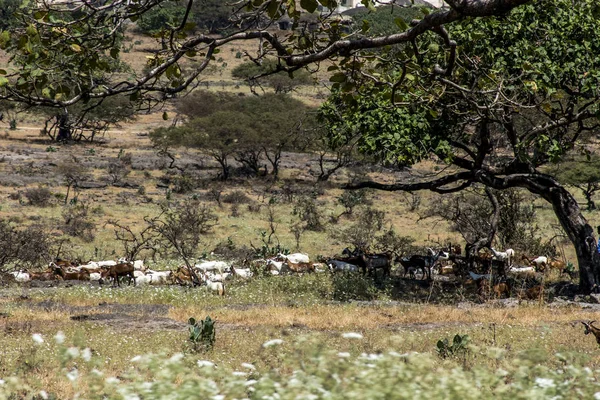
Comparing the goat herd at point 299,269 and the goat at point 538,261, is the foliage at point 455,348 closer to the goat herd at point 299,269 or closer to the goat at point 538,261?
the goat herd at point 299,269

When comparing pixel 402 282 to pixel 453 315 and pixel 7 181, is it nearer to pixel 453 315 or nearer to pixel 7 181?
pixel 453 315

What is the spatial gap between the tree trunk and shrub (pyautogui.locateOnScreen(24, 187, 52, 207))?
2388 centimetres

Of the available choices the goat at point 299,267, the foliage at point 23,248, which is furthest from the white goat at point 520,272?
the foliage at point 23,248

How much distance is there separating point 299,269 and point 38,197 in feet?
60.2

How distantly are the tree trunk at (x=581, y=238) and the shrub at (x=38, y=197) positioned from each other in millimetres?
23882

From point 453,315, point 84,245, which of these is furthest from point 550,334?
point 84,245

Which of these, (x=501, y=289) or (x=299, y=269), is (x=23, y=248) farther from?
(x=501, y=289)

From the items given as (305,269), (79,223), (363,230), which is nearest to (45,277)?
(305,269)

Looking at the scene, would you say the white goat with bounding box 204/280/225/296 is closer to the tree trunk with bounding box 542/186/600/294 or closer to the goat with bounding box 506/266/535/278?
the goat with bounding box 506/266/535/278

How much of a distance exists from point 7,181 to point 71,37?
3338 centimetres

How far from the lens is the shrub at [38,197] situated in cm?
3247

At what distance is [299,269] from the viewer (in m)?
18.6

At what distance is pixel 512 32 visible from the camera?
1404 cm

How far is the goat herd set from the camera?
672 inches
